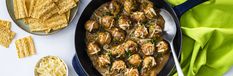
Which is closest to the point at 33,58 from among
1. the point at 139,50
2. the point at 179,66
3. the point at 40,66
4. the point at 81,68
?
the point at 40,66

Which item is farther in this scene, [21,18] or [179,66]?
[21,18]

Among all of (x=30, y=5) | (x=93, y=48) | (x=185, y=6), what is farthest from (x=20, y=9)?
(x=185, y=6)

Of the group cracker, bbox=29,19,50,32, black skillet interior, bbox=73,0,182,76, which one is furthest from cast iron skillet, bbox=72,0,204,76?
cracker, bbox=29,19,50,32

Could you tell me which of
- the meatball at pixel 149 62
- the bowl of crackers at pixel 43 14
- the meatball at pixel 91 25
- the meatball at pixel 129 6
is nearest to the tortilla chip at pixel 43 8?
the bowl of crackers at pixel 43 14

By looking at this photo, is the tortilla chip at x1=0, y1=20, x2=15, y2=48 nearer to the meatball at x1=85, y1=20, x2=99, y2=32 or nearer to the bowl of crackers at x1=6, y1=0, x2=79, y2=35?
the bowl of crackers at x1=6, y1=0, x2=79, y2=35

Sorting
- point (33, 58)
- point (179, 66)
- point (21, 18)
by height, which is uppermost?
point (21, 18)

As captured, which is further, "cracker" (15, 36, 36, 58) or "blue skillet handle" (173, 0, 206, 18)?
"cracker" (15, 36, 36, 58)

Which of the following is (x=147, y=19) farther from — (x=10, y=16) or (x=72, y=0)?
(x=10, y=16)

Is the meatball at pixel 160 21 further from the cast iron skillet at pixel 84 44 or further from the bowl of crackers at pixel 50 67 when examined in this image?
the bowl of crackers at pixel 50 67
